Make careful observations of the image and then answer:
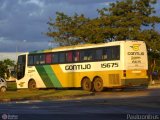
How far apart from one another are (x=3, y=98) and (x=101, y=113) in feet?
49.2

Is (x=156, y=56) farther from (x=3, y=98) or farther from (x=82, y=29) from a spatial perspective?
(x=3, y=98)

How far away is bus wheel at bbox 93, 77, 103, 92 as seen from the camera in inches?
1577

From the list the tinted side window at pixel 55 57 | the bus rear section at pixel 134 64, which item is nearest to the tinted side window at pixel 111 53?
the bus rear section at pixel 134 64

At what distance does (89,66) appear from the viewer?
4072 centimetres

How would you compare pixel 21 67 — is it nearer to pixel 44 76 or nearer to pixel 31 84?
pixel 31 84

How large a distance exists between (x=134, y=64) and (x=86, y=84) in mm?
4309

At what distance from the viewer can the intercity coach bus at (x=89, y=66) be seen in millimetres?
38719

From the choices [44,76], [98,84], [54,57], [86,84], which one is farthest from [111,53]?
[44,76]

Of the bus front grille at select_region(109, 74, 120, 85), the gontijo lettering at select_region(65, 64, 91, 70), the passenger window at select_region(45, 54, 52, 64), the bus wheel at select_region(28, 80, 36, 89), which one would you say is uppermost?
the passenger window at select_region(45, 54, 52, 64)

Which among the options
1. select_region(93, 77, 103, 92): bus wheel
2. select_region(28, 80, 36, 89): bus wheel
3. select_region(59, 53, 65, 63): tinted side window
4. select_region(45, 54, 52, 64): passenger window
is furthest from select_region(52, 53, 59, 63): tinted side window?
select_region(93, 77, 103, 92): bus wheel

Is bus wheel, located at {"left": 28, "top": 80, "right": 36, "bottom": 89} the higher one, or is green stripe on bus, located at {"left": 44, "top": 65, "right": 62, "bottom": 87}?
green stripe on bus, located at {"left": 44, "top": 65, "right": 62, "bottom": 87}

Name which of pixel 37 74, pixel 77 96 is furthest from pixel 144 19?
pixel 77 96

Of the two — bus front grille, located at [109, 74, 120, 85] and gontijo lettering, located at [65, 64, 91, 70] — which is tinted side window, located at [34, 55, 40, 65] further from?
bus front grille, located at [109, 74, 120, 85]

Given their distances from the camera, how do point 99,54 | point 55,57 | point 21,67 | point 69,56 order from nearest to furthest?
point 99,54 → point 69,56 → point 55,57 → point 21,67
